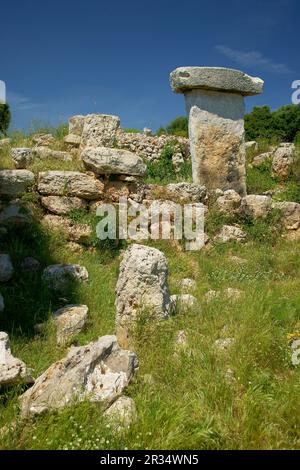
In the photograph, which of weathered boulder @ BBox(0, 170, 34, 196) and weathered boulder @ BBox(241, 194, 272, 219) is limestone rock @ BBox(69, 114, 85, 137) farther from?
weathered boulder @ BBox(241, 194, 272, 219)

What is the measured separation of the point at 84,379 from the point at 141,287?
4.83ft

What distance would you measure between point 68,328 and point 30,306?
0.69 metres

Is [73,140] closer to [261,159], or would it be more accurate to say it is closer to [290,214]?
[290,214]

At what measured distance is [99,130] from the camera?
8.00 meters

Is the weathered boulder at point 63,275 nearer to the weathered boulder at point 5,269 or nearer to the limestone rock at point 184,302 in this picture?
the weathered boulder at point 5,269

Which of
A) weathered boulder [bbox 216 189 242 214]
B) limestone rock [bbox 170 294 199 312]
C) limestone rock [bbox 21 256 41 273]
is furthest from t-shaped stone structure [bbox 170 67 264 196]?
limestone rock [bbox 170 294 199 312]

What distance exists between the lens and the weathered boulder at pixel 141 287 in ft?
14.0

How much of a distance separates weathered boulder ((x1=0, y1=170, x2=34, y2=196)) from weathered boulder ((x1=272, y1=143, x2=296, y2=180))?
5.74 meters

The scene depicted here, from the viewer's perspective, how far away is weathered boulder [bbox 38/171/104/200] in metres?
6.88

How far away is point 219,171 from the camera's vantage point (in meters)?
8.66

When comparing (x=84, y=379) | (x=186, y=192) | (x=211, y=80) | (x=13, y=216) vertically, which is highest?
(x=211, y=80)

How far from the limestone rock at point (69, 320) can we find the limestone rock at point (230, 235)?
3.37 m

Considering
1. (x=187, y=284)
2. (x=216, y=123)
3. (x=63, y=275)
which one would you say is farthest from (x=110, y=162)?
(x=216, y=123)
